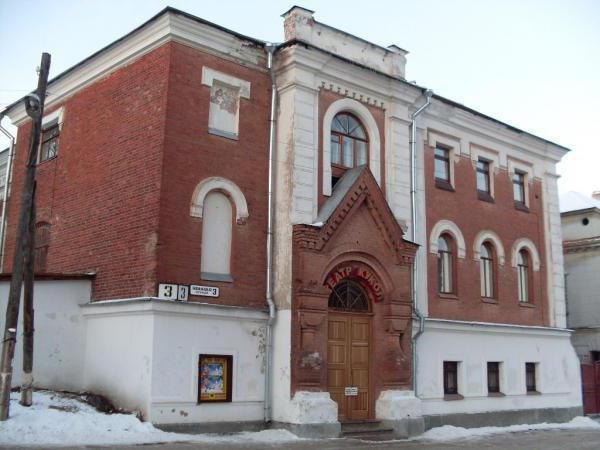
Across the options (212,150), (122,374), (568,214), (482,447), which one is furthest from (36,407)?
(568,214)

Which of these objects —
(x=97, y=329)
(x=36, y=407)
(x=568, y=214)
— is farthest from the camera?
(x=568, y=214)

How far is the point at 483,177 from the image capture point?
23.4 m

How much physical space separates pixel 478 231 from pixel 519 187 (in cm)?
340

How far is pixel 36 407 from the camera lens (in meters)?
14.0

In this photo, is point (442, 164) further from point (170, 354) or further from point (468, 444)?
point (170, 354)

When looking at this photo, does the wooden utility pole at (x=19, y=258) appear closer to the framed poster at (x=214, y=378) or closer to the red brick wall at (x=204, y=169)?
the red brick wall at (x=204, y=169)

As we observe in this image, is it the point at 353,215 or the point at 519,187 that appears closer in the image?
the point at 353,215

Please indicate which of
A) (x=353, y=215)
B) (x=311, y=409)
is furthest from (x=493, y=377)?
(x=311, y=409)

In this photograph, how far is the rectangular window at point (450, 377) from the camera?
805 inches

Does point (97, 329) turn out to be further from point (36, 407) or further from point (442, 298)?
point (442, 298)

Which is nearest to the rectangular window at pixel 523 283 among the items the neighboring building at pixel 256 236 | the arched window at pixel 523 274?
the arched window at pixel 523 274

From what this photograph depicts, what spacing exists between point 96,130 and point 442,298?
35.0 feet

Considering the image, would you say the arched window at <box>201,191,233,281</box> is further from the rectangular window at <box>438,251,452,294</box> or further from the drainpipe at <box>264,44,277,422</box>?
the rectangular window at <box>438,251,452,294</box>

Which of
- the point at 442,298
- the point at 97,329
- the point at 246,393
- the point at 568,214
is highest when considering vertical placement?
the point at 568,214
